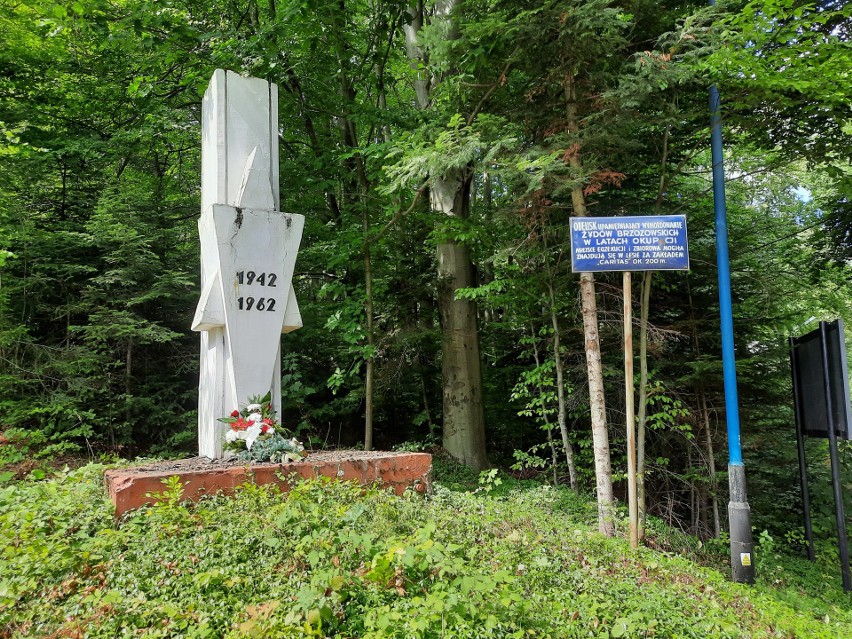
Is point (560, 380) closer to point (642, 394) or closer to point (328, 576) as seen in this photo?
point (642, 394)

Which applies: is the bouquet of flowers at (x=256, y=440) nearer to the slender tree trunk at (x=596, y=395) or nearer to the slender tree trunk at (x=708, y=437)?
the slender tree trunk at (x=596, y=395)

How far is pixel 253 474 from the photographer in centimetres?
490

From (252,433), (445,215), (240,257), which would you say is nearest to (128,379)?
(240,257)

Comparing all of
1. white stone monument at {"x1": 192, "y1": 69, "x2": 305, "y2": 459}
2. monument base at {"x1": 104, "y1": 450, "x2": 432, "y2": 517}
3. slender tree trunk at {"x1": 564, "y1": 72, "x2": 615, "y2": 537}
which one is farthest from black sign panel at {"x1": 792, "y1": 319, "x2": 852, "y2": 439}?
white stone monument at {"x1": 192, "y1": 69, "x2": 305, "y2": 459}

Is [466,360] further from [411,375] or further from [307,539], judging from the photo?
[307,539]

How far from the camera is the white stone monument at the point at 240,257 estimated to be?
5.65m

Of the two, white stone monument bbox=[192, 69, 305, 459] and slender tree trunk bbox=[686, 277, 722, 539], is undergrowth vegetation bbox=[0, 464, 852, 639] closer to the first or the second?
white stone monument bbox=[192, 69, 305, 459]

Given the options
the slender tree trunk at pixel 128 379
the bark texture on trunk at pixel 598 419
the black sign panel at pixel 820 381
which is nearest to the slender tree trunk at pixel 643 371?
the bark texture on trunk at pixel 598 419

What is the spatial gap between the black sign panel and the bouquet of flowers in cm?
626

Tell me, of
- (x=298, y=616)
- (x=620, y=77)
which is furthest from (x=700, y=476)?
(x=298, y=616)

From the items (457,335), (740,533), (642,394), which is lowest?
(740,533)

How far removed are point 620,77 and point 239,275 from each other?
4.57 meters

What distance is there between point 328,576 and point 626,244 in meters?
4.10

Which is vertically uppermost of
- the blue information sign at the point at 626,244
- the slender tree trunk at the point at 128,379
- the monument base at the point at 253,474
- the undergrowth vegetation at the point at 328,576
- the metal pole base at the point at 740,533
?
the blue information sign at the point at 626,244
